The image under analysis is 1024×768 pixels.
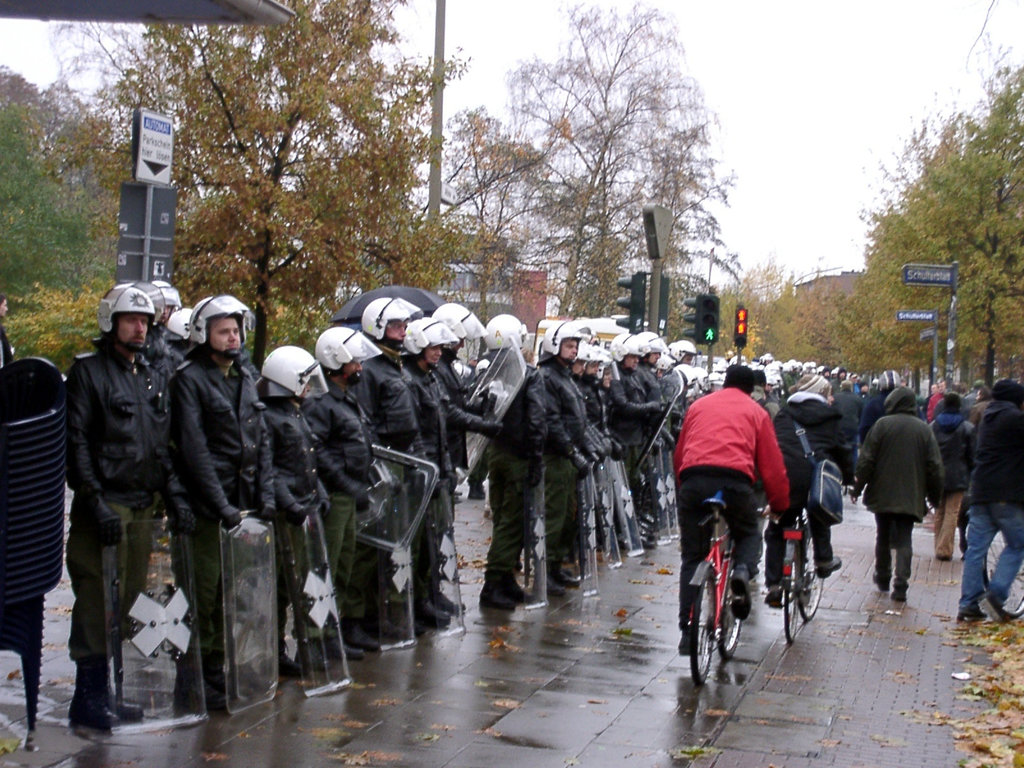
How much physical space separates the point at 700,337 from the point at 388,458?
40.1 ft

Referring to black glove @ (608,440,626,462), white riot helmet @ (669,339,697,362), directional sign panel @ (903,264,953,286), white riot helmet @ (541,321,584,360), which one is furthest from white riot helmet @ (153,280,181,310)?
directional sign panel @ (903,264,953,286)

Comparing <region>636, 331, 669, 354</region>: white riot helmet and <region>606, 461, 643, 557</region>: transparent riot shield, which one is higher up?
<region>636, 331, 669, 354</region>: white riot helmet

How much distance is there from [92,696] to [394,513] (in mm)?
2507

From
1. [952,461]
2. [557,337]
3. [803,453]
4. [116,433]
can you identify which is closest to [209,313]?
[116,433]

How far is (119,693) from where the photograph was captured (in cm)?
649

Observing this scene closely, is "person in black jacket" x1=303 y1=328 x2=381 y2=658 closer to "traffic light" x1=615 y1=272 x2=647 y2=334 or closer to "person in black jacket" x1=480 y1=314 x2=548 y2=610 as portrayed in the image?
"person in black jacket" x1=480 y1=314 x2=548 y2=610

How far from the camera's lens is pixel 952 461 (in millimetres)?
14641

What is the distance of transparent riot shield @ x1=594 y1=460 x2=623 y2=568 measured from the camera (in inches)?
461

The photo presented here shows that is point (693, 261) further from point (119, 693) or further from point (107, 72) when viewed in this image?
point (119, 693)

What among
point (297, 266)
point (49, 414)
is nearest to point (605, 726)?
point (49, 414)

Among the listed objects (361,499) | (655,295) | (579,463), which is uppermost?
(655,295)

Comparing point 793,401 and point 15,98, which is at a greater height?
point 15,98

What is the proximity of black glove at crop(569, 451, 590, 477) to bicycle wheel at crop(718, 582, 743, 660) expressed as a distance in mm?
1904

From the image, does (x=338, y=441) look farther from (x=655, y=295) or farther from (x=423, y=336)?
(x=655, y=295)
